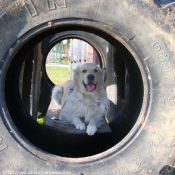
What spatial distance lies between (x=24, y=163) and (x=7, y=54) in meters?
A: 0.67

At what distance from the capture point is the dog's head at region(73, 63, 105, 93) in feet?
17.3

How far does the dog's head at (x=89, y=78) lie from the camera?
527cm

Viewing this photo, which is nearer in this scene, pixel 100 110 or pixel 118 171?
pixel 118 171

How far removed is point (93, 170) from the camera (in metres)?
2.00

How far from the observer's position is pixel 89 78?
529 centimetres

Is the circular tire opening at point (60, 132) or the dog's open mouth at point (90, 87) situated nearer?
the circular tire opening at point (60, 132)

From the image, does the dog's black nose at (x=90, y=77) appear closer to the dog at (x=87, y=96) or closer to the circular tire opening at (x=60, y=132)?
the dog at (x=87, y=96)

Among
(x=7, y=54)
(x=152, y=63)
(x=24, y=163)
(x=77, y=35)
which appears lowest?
(x=24, y=163)

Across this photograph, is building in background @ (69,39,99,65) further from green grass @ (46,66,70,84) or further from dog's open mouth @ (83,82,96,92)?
dog's open mouth @ (83,82,96,92)

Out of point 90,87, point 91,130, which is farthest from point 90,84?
point 91,130

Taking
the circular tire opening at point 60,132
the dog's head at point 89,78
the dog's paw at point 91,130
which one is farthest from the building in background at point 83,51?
the circular tire opening at point 60,132

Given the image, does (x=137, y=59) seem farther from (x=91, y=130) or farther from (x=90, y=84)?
(x=90, y=84)

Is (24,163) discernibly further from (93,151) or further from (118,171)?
(93,151)

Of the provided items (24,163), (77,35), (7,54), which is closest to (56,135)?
(24,163)
